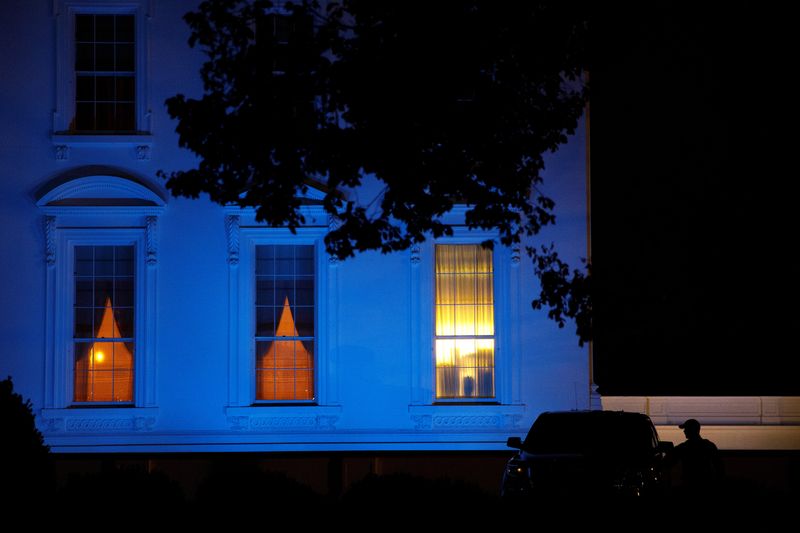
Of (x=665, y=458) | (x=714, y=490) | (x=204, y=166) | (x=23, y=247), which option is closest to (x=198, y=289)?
(x=23, y=247)

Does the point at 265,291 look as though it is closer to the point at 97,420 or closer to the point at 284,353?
the point at 284,353

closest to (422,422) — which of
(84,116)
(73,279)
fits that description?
(73,279)

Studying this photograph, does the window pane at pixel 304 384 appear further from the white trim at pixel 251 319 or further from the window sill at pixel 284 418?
the window sill at pixel 284 418

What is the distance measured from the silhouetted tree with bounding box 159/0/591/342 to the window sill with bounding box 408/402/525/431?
187 inches

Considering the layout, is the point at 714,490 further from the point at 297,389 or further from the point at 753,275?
the point at 753,275

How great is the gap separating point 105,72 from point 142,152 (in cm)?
158

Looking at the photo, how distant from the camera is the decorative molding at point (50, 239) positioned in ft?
53.4

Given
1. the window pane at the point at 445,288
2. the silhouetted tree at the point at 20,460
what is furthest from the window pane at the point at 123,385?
the silhouetted tree at the point at 20,460

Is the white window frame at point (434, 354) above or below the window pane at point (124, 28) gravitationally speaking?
below

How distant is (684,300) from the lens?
18938 mm

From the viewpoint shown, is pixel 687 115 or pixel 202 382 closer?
pixel 202 382

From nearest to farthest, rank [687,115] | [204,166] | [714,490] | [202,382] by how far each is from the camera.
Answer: [714,490]
[204,166]
[202,382]
[687,115]

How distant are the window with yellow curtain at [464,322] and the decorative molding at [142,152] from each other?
5.16 m

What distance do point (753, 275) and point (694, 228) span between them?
1.50m
